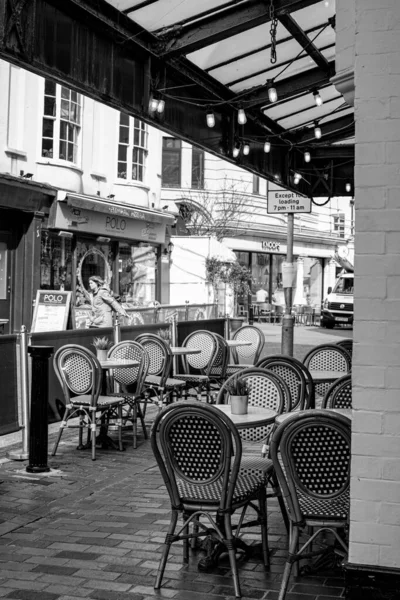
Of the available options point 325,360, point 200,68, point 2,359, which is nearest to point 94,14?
point 200,68

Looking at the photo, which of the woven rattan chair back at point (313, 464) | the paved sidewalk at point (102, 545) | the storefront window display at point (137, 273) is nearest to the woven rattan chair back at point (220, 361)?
the paved sidewalk at point (102, 545)

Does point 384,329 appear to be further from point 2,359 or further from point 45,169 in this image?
point 45,169

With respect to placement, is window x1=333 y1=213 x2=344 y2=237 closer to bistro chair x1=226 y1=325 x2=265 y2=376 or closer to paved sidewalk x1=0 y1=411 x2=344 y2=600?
bistro chair x1=226 y1=325 x2=265 y2=376

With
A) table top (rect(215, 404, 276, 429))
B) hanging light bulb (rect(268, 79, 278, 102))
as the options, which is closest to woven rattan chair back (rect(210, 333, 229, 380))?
hanging light bulb (rect(268, 79, 278, 102))

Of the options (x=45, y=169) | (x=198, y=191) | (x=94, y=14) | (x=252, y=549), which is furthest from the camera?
(x=198, y=191)

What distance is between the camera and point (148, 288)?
81.3 ft

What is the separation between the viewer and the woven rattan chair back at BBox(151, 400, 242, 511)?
4.74 metres

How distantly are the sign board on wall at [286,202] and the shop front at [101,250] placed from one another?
464 cm

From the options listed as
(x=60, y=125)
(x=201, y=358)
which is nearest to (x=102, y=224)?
(x=60, y=125)

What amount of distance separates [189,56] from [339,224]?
40131 millimetres

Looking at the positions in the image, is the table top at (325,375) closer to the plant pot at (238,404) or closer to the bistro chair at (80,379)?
the bistro chair at (80,379)

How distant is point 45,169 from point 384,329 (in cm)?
1554

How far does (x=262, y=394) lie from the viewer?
258 inches

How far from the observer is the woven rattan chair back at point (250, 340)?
1346cm
